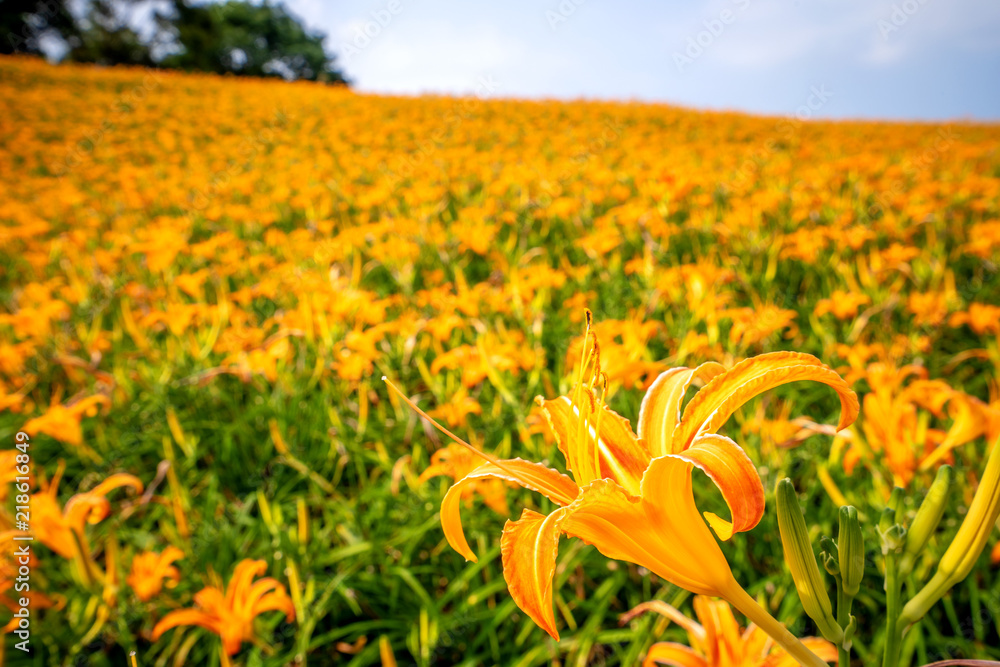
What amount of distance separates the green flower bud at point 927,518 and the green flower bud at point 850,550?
5 cm

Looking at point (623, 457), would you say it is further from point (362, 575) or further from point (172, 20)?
point (172, 20)

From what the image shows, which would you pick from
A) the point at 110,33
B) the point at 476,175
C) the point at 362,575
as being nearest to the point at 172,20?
the point at 110,33

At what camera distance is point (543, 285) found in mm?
2455

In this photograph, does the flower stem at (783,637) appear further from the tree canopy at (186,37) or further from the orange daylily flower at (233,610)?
the tree canopy at (186,37)

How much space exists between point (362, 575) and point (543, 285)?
57.6 inches

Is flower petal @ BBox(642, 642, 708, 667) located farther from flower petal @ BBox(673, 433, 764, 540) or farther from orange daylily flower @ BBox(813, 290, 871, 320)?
orange daylily flower @ BBox(813, 290, 871, 320)

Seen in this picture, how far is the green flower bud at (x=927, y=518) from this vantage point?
0.46m

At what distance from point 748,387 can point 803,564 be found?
0.16m

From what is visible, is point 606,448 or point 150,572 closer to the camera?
point 606,448

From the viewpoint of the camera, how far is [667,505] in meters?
0.47

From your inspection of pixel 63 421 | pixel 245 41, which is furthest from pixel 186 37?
pixel 63 421

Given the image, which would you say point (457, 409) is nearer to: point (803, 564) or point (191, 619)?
point (191, 619)

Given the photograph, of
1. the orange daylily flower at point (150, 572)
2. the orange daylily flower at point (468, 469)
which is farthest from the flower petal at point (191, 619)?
the orange daylily flower at point (468, 469)

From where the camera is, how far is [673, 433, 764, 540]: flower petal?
1.38 ft
